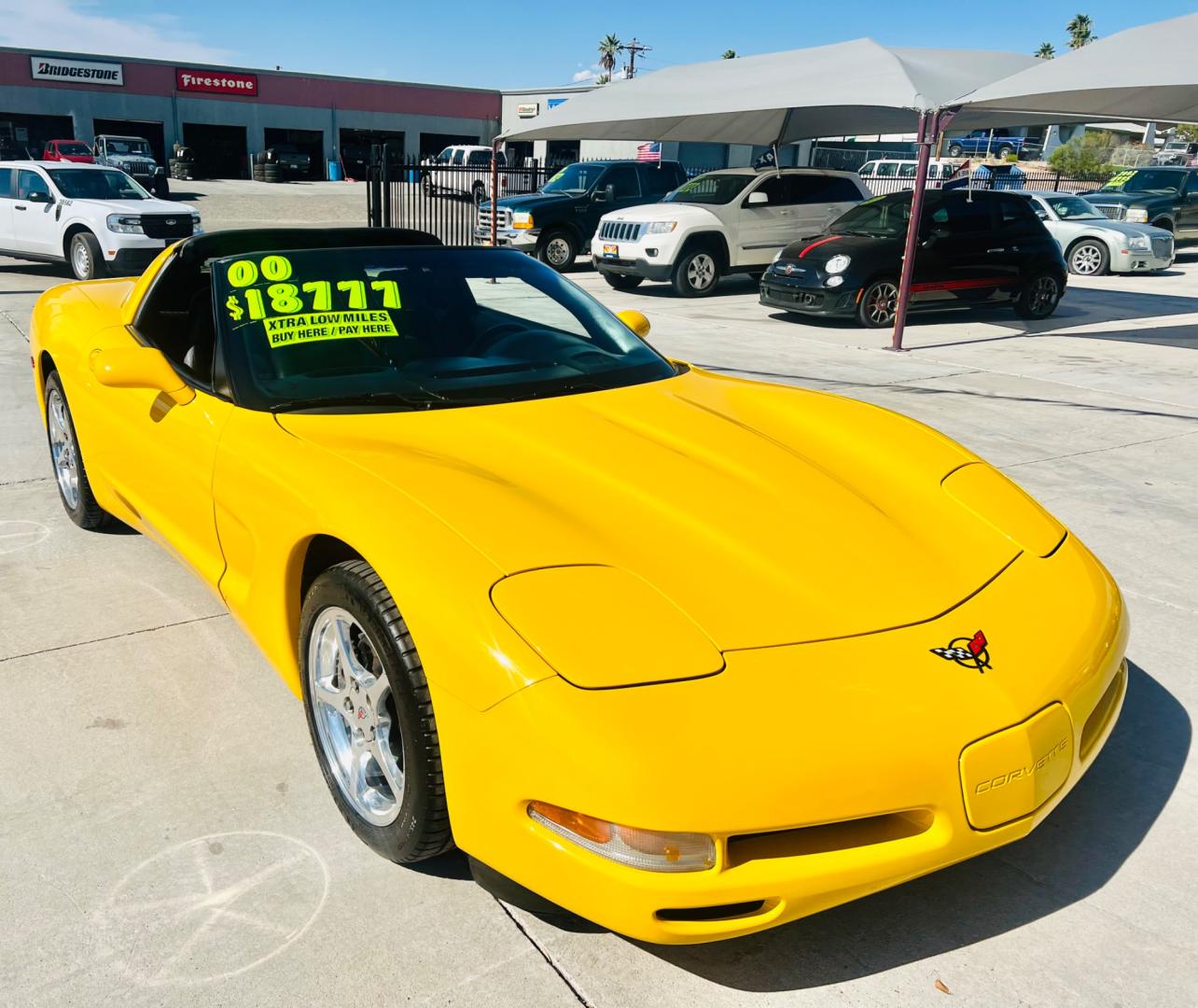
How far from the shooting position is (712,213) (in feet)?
46.6

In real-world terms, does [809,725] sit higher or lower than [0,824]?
higher

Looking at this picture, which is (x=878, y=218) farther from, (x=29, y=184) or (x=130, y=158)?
(x=130, y=158)

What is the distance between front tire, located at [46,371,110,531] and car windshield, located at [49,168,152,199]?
1098 centimetres

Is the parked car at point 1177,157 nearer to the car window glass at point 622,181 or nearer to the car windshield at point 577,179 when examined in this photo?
the car window glass at point 622,181

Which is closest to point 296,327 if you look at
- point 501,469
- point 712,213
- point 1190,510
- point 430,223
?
point 501,469

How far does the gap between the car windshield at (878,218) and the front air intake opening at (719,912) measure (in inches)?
432

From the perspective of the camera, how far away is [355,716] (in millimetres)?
2432

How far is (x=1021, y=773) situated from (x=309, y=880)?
1.58m

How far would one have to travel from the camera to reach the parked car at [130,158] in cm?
3634

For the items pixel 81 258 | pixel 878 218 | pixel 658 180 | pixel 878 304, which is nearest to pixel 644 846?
pixel 878 304

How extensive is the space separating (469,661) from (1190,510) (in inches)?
179

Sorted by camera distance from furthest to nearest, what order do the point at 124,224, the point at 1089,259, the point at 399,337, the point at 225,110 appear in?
the point at 225,110 < the point at 1089,259 < the point at 124,224 < the point at 399,337

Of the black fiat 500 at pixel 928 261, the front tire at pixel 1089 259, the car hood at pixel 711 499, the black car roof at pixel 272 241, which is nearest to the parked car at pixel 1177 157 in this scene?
the front tire at pixel 1089 259

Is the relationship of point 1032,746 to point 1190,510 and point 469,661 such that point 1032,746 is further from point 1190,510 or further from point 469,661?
point 1190,510
